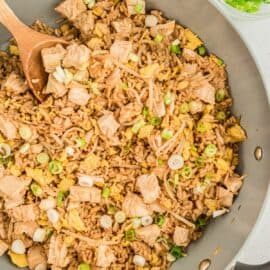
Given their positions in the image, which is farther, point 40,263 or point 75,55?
point 40,263

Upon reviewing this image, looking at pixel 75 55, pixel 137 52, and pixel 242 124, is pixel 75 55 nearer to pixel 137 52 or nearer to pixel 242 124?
pixel 137 52

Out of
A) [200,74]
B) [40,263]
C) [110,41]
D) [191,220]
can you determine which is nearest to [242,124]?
[200,74]

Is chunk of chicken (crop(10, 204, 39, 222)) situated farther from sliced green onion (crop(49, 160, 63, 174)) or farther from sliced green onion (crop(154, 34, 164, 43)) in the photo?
sliced green onion (crop(154, 34, 164, 43))

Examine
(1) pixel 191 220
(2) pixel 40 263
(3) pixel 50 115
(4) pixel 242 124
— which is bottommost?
(2) pixel 40 263

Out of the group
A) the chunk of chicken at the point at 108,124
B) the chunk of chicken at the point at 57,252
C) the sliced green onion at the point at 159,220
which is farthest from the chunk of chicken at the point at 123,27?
the chunk of chicken at the point at 57,252

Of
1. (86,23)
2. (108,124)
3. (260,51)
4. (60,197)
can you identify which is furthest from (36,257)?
(260,51)

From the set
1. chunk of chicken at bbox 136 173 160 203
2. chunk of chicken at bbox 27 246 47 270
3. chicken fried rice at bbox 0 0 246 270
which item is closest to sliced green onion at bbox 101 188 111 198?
chicken fried rice at bbox 0 0 246 270

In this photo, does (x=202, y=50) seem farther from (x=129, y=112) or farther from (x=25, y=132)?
(x=25, y=132)
